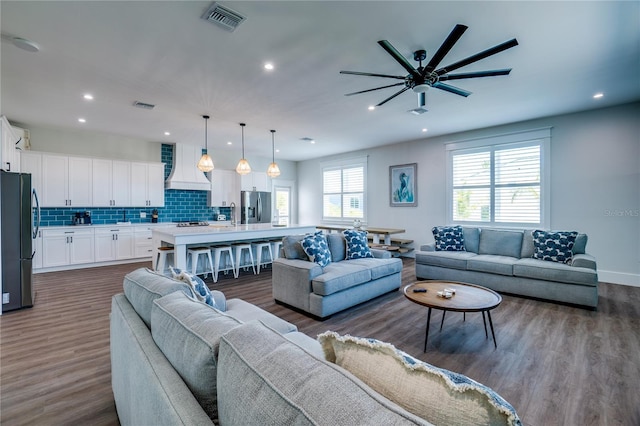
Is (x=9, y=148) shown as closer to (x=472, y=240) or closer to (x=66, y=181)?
(x=66, y=181)

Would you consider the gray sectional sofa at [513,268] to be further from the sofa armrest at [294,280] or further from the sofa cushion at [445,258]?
the sofa armrest at [294,280]

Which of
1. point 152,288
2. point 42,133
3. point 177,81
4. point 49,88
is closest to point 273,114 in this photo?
point 177,81

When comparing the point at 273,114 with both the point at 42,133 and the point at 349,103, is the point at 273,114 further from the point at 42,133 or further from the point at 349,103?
the point at 42,133

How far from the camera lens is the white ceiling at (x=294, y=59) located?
91.9 inches

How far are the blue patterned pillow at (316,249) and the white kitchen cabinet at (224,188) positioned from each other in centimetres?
479

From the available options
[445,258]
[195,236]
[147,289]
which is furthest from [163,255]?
[445,258]

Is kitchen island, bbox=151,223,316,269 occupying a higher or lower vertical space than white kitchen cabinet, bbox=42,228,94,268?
higher

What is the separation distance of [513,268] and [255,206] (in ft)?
20.2

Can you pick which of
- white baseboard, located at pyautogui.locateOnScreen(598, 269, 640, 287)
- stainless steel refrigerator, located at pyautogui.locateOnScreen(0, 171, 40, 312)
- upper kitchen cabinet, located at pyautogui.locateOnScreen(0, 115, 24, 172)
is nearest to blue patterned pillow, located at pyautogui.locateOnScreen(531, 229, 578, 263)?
white baseboard, located at pyautogui.locateOnScreen(598, 269, 640, 287)

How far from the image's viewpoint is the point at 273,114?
15.9ft

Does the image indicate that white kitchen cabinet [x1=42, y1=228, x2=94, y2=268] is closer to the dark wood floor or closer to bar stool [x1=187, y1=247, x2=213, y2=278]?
the dark wood floor

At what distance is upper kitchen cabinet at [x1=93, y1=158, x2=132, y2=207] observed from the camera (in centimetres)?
607

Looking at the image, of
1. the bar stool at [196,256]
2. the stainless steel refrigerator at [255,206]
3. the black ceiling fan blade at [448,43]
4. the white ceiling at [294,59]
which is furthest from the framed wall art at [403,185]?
the bar stool at [196,256]

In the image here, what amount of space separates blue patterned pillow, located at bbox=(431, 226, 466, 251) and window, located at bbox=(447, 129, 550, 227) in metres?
1.21
